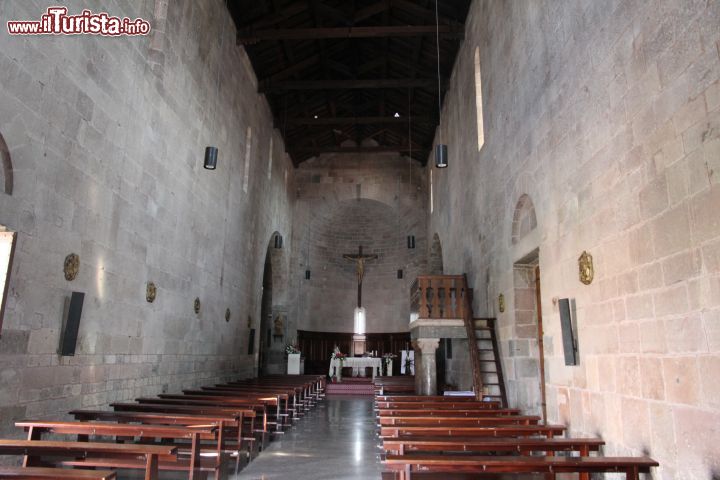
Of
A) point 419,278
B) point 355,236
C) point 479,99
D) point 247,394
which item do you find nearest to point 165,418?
point 247,394

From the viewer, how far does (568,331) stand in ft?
18.6

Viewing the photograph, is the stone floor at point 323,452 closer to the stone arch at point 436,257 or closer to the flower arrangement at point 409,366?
the stone arch at point 436,257

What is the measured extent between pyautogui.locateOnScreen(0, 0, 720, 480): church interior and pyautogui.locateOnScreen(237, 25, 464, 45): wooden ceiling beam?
7cm

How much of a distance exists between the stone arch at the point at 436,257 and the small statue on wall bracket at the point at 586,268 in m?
12.1

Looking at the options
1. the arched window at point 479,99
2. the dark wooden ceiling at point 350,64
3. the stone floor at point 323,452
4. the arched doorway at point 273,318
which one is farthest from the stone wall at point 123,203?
the arched window at point 479,99

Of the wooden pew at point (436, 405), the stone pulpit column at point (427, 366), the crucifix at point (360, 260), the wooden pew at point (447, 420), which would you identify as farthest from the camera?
the crucifix at point (360, 260)

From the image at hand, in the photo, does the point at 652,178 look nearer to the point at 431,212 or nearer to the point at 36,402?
the point at 36,402

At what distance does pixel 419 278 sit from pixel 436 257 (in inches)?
345

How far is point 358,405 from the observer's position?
13.2m

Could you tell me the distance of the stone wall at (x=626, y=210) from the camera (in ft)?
11.6

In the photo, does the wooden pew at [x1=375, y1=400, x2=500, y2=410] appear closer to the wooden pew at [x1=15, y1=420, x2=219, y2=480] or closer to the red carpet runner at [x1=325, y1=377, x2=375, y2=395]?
the wooden pew at [x1=15, y1=420, x2=219, y2=480]

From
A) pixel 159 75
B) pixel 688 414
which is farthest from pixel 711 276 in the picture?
pixel 159 75

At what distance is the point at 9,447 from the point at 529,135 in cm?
691

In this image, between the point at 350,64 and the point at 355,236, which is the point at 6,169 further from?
the point at 355,236
